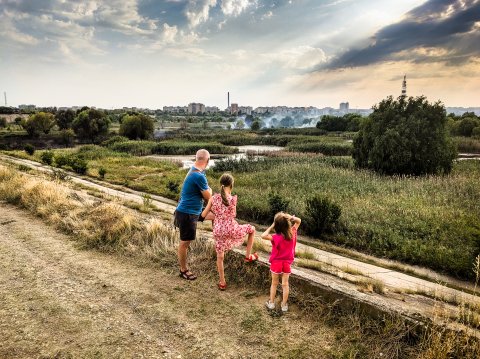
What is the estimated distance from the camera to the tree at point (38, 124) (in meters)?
53.9

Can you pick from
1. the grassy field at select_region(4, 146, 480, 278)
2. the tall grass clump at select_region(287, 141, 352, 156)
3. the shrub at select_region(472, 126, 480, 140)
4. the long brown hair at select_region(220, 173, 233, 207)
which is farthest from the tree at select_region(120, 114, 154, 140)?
the long brown hair at select_region(220, 173, 233, 207)

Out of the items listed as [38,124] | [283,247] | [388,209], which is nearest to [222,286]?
[283,247]

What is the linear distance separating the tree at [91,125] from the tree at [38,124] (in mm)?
6634

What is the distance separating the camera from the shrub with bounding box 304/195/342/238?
9.40 metres

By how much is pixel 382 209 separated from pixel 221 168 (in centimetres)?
1416

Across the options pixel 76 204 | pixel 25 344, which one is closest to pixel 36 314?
pixel 25 344

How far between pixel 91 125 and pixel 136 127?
6.80m

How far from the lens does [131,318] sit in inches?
177

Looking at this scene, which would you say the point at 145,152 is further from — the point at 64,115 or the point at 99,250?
the point at 64,115

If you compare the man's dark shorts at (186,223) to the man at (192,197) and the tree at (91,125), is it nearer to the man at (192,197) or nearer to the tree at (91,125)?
the man at (192,197)

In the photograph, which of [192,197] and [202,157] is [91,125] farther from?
[202,157]

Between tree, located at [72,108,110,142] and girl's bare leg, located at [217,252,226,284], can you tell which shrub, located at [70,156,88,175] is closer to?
girl's bare leg, located at [217,252,226,284]

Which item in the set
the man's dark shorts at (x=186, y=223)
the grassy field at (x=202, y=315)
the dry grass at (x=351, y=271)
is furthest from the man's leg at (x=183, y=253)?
the dry grass at (x=351, y=271)

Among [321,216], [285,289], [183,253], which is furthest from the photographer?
[321,216]
